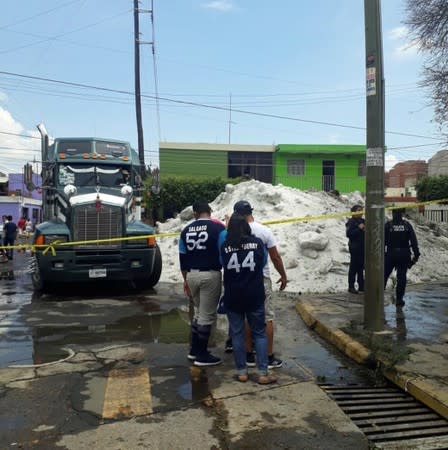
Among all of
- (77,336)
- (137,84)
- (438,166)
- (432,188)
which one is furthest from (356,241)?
(438,166)

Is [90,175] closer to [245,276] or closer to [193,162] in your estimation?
[245,276]

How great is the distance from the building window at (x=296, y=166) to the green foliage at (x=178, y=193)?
12.2m

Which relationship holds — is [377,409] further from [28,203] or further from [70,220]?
[28,203]

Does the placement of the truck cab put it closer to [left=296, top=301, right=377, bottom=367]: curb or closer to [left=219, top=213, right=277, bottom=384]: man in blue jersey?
[left=296, top=301, right=377, bottom=367]: curb

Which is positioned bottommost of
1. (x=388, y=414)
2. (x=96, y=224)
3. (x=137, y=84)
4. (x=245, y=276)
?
(x=388, y=414)

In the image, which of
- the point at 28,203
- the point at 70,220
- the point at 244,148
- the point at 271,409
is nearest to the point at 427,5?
the point at 70,220

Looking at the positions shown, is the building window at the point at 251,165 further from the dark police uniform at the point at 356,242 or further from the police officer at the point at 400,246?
the police officer at the point at 400,246

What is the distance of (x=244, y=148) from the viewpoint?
39.3 metres

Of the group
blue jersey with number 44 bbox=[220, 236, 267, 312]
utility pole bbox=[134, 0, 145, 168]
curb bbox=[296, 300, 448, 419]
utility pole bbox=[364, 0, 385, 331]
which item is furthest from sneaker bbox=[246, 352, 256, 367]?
utility pole bbox=[134, 0, 145, 168]

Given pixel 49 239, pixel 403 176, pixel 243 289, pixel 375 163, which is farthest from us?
pixel 403 176

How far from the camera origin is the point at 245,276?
4969 mm

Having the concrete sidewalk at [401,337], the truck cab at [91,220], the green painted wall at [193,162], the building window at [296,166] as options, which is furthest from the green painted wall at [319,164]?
the concrete sidewalk at [401,337]

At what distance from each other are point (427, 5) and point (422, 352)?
394 inches

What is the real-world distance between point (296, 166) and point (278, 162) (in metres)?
1.42
